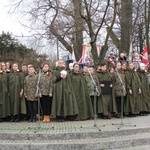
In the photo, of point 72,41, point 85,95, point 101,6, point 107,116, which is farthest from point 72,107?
point 72,41

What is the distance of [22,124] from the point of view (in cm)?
852

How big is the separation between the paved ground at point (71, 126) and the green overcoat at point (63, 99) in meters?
0.32

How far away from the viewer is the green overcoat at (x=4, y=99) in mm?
9086

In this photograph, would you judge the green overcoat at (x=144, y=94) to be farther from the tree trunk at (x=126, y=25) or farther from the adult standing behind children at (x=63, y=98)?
the tree trunk at (x=126, y=25)

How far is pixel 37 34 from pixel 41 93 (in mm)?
13620

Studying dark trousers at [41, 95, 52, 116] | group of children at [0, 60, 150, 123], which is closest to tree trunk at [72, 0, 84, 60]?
group of children at [0, 60, 150, 123]

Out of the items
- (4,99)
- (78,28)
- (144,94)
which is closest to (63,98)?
(4,99)

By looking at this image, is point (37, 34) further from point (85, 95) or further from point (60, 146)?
point (60, 146)

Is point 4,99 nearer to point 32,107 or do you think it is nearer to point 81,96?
point 32,107

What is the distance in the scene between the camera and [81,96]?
933 cm

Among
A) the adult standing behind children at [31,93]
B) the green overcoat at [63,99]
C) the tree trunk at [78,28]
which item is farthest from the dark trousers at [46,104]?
the tree trunk at [78,28]

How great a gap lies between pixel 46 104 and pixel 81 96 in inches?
45.9

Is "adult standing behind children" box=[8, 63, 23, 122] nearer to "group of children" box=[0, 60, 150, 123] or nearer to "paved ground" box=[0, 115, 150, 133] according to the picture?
"group of children" box=[0, 60, 150, 123]

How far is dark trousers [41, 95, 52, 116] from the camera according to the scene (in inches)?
353
